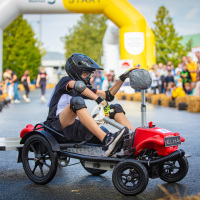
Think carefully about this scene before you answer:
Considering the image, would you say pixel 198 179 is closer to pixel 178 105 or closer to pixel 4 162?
pixel 4 162

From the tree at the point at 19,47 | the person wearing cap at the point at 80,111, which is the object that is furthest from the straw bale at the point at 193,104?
the tree at the point at 19,47

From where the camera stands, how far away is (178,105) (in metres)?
14.3

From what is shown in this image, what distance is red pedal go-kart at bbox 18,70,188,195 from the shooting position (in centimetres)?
376

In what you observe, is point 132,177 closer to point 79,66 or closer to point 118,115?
point 118,115

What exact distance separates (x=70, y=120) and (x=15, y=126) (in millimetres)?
5602

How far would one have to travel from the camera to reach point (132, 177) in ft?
12.4

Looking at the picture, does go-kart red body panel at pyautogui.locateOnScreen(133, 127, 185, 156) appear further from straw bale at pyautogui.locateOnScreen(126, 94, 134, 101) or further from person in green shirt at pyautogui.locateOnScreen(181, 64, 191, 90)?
straw bale at pyautogui.locateOnScreen(126, 94, 134, 101)

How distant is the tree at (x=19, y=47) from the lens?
148 feet

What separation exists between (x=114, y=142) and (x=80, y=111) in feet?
1.55

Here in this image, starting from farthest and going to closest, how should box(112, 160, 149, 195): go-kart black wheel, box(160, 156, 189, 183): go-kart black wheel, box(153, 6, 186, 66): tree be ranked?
box(153, 6, 186, 66): tree → box(160, 156, 189, 183): go-kart black wheel → box(112, 160, 149, 195): go-kart black wheel

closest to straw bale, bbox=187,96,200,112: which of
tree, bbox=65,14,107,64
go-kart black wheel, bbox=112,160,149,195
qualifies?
go-kart black wheel, bbox=112,160,149,195

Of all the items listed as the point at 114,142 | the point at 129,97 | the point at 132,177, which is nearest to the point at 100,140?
the point at 114,142

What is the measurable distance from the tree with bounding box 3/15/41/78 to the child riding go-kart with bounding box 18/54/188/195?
136 ft

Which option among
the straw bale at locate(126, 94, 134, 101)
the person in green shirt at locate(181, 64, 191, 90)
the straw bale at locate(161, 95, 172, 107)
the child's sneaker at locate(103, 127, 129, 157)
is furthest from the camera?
the straw bale at locate(126, 94, 134, 101)
